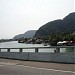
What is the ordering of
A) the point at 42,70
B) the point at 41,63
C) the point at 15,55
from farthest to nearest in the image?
the point at 15,55, the point at 41,63, the point at 42,70

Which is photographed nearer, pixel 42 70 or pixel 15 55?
pixel 42 70

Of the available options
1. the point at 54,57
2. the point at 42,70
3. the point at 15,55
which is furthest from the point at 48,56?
the point at 15,55

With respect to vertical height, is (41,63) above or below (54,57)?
below

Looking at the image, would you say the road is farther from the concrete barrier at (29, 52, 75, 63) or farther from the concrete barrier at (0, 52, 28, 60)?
the concrete barrier at (0, 52, 28, 60)

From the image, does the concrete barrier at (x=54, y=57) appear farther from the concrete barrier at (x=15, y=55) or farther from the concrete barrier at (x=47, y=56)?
the concrete barrier at (x=15, y=55)

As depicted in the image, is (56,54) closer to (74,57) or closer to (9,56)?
(74,57)

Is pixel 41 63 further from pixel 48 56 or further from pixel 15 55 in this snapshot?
pixel 15 55

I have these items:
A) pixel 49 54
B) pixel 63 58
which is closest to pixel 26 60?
pixel 49 54

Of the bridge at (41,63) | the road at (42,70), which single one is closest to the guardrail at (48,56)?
the bridge at (41,63)

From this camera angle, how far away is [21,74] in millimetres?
12047

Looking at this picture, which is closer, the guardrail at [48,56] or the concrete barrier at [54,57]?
the concrete barrier at [54,57]

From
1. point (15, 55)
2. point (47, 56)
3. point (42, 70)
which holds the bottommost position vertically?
point (42, 70)

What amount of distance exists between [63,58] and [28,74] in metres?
4.91

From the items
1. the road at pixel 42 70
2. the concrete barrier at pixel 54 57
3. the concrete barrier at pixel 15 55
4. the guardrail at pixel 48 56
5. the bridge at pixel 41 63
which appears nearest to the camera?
the road at pixel 42 70
